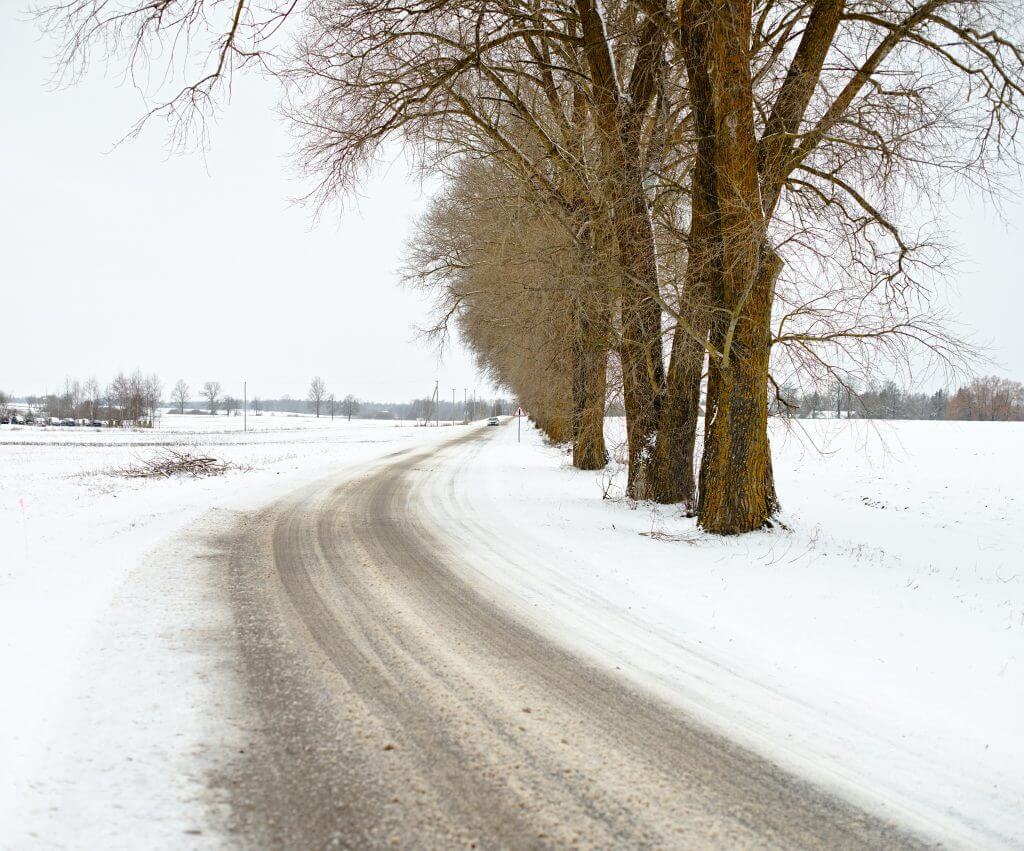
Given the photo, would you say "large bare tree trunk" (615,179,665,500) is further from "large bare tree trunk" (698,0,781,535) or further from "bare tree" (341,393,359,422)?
"bare tree" (341,393,359,422)

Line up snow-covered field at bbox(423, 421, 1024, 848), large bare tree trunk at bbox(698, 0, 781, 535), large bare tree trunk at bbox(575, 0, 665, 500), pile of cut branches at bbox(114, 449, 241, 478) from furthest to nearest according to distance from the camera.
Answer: pile of cut branches at bbox(114, 449, 241, 478) < large bare tree trunk at bbox(575, 0, 665, 500) < large bare tree trunk at bbox(698, 0, 781, 535) < snow-covered field at bbox(423, 421, 1024, 848)

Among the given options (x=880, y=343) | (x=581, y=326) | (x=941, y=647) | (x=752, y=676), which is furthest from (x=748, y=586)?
(x=581, y=326)

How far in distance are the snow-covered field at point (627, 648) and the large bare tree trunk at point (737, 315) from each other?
2.14 ft

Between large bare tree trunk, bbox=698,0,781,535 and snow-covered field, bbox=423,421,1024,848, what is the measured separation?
61cm

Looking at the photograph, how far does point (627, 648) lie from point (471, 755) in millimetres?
1824

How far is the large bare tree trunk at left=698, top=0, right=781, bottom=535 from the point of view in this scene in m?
7.50

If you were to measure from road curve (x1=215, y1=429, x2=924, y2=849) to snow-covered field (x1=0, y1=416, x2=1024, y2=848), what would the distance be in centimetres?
23

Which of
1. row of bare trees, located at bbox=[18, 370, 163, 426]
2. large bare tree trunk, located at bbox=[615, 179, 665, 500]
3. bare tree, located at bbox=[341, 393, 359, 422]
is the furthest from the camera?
bare tree, located at bbox=[341, 393, 359, 422]

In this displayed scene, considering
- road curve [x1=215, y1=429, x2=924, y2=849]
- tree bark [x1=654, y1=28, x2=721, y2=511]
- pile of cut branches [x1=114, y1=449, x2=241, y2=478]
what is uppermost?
tree bark [x1=654, y1=28, x2=721, y2=511]

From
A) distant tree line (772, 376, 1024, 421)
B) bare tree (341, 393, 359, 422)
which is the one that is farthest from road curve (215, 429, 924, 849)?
bare tree (341, 393, 359, 422)

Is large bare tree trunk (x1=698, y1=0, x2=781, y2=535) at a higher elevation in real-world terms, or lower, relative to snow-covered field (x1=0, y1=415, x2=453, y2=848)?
higher

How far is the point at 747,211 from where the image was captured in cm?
718

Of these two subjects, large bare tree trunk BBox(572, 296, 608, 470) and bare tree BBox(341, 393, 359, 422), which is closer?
large bare tree trunk BBox(572, 296, 608, 470)

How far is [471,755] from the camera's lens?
2.81 m
